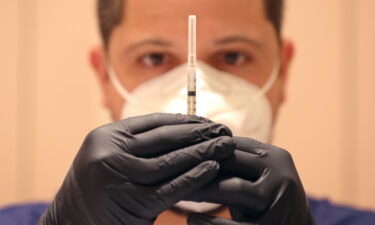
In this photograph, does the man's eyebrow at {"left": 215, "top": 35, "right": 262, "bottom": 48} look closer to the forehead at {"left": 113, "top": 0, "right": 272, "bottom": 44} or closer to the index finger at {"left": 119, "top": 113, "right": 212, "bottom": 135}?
the forehead at {"left": 113, "top": 0, "right": 272, "bottom": 44}

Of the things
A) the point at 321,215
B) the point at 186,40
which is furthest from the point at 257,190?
the point at 321,215

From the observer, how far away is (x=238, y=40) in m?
1.02

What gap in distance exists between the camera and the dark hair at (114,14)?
3.54ft

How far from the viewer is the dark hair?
1.08 m

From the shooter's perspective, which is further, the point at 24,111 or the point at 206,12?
the point at 24,111

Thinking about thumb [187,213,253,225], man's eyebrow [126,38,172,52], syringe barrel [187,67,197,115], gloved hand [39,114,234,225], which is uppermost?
man's eyebrow [126,38,172,52]

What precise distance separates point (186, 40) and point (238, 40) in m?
0.14

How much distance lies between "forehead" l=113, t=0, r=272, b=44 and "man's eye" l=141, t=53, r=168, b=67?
0.06 metres

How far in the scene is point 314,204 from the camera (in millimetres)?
1438

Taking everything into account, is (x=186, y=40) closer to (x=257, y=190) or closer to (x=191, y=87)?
(x=191, y=87)

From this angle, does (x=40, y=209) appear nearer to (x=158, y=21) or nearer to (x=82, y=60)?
(x=82, y=60)

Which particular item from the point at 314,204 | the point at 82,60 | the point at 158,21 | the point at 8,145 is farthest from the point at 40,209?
the point at 314,204

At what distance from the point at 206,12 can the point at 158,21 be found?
125 mm

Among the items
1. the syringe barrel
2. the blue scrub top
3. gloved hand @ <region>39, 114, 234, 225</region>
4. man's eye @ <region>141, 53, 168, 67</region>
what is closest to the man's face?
man's eye @ <region>141, 53, 168, 67</region>
